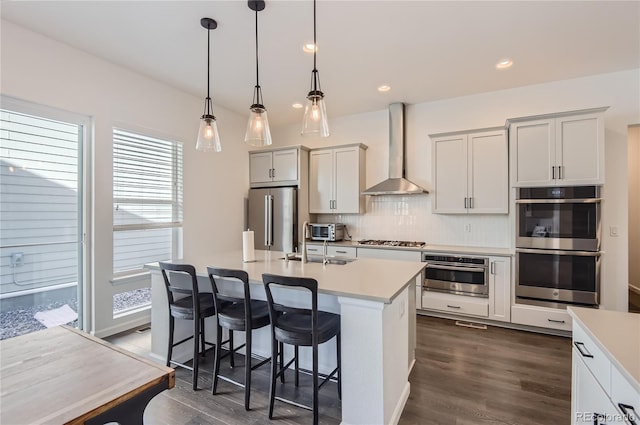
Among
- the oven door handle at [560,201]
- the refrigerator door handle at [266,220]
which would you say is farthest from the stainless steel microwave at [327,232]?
the oven door handle at [560,201]

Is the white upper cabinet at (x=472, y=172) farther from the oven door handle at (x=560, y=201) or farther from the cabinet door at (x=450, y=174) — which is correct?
the oven door handle at (x=560, y=201)

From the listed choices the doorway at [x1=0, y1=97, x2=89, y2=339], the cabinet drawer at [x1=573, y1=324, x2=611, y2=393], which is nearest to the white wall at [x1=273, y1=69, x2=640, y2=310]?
the cabinet drawer at [x1=573, y1=324, x2=611, y2=393]

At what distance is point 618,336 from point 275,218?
13.7ft

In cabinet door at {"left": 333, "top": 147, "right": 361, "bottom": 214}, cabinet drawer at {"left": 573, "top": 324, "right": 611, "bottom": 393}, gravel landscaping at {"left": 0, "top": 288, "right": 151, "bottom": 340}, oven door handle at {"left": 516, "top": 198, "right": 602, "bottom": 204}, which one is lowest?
gravel landscaping at {"left": 0, "top": 288, "right": 151, "bottom": 340}

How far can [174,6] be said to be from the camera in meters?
2.44

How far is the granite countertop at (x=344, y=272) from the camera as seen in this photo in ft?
5.97

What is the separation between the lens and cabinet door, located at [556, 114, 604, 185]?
126 inches

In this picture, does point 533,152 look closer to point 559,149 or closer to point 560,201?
point 559,149

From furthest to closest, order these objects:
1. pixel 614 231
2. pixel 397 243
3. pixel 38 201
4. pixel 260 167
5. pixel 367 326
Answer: pixel 260 167
pixel 397 243
pixel 614 231
pixel 38 201
pixel 367 326

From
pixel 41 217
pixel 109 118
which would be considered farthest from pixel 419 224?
pixel 41 217

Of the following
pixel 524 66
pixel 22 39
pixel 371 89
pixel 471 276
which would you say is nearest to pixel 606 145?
pixel 524 66

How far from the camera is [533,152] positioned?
3.49 m

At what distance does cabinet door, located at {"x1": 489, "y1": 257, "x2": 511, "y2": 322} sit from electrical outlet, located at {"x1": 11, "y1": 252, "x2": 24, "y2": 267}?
4931 millimetres

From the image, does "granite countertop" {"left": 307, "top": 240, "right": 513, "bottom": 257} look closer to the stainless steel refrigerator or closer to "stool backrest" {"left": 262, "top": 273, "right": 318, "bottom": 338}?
the stainless steel refrigerator
